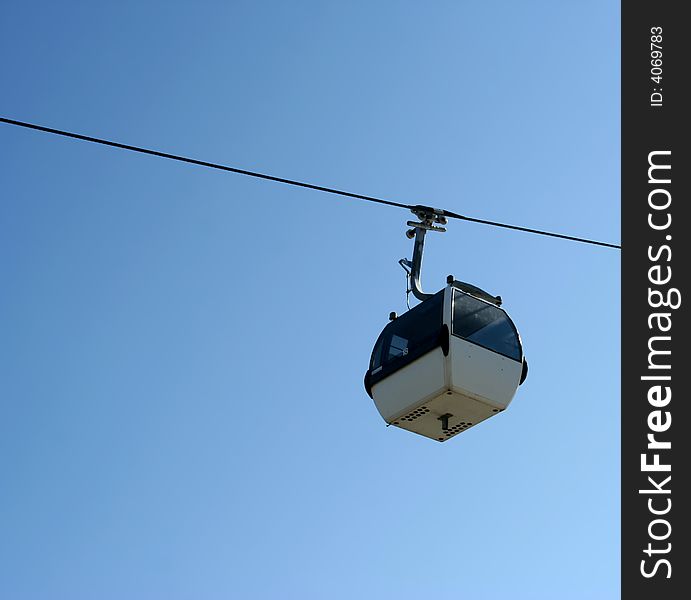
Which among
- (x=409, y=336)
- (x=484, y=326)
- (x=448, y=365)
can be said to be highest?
(x=484, y=326)

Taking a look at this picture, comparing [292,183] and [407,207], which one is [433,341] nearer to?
[407,207]

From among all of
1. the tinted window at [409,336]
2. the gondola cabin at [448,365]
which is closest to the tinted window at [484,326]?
the gondola cabin at [448,365]

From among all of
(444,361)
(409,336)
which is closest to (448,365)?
(444,361)

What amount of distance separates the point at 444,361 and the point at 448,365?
2.0 inches

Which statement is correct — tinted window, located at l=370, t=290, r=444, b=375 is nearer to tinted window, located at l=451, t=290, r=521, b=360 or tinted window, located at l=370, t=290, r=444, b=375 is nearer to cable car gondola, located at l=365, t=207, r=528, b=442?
cable car gondola, located at l=365, t=207, r=528, b=442

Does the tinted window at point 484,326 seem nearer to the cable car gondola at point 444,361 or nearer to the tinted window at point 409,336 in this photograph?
the cable car gondola at point 444,361

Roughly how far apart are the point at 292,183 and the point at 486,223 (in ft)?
6.27

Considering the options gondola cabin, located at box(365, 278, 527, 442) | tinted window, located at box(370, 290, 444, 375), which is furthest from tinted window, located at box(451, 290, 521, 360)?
tinted window, located at box(370, 290, 444, 375)

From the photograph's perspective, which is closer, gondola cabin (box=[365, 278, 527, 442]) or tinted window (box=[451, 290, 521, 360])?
gondola cabin (box=[365, 278, 527, 442])

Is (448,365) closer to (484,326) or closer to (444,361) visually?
A: (444,361)

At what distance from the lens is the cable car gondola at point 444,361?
11.3 metres

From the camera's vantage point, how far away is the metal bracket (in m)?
11.7

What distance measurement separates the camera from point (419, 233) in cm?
1188
